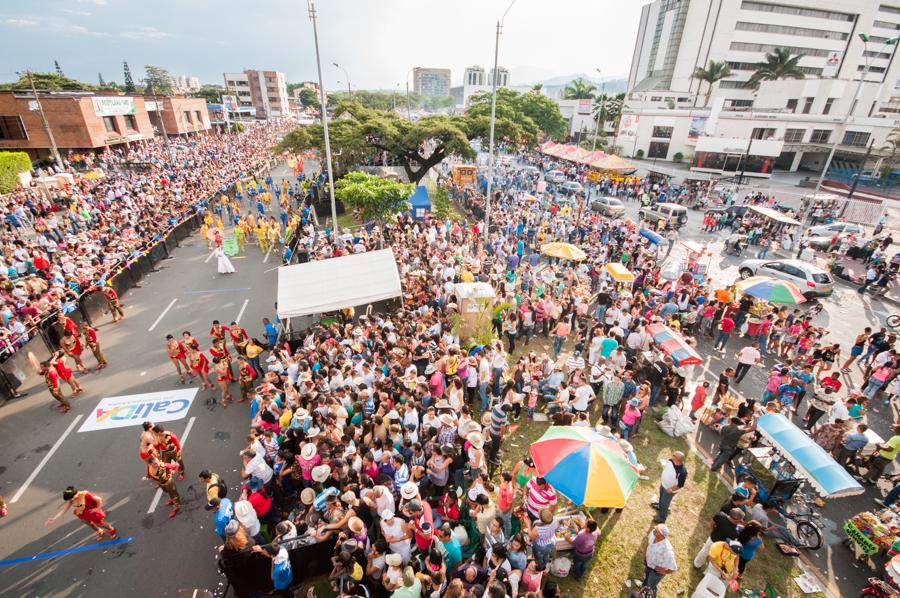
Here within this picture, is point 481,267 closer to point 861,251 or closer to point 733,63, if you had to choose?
point 861,251

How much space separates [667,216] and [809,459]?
2085 cm

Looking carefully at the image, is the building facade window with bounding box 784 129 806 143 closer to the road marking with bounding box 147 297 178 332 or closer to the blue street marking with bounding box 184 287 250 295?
the blue street marking with bounding box 184 287 250 295

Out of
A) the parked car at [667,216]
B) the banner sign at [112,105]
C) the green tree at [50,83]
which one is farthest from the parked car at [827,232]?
the green tree at [50,83]

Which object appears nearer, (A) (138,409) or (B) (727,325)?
(A) (138,409)

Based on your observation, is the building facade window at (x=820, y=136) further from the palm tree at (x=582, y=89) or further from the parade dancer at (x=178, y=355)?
the parade dancer at (x=178, y=355)

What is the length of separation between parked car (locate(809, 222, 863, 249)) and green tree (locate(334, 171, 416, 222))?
2239cm

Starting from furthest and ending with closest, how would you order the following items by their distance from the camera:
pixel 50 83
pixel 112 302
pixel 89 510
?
pixel 50 83, pixel 112 302, pixel 89 510

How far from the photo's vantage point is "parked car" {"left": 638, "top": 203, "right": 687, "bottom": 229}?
24.4 meters

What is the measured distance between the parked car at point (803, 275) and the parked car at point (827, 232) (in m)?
7.65

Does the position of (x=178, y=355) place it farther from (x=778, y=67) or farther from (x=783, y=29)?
(x=783, y=29)

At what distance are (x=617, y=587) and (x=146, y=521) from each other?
8.29 m

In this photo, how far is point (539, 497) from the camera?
620 cm

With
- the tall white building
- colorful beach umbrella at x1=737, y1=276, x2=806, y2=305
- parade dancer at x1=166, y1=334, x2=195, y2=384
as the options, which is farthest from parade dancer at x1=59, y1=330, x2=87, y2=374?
the tall white building

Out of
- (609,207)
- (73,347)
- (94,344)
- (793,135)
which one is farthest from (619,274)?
(793,135)
